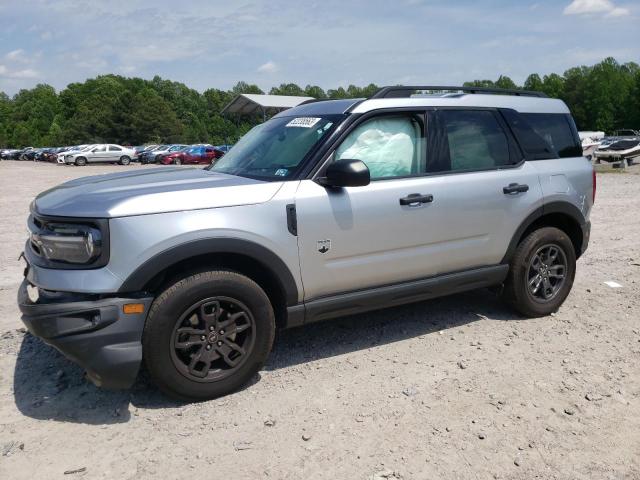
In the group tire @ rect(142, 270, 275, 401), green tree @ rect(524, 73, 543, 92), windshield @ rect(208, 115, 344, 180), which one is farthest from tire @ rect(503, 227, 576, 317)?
green tree @ rect(524, 73, 543, 92)

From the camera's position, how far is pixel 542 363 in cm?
394

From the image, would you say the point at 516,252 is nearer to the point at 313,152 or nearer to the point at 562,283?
the point at 562,283

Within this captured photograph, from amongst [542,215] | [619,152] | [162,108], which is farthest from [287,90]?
[542,215]

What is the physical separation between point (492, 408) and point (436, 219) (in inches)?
56.0

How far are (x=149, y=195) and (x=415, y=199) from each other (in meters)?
1.87

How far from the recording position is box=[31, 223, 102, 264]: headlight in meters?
3.03

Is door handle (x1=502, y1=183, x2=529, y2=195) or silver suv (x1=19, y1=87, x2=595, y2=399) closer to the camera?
silver suv (x1=19, y1=87, x2=595, y2=399)

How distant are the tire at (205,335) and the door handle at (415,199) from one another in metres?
1.23

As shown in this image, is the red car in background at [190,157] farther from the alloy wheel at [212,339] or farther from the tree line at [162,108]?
the alloy wheel at [212,339]

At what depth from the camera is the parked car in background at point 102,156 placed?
141ft

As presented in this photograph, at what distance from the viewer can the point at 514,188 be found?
14.7 ft

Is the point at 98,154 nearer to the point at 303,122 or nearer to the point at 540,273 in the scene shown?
the point at 303,122

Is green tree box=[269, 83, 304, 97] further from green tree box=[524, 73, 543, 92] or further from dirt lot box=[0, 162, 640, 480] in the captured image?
dirt lot box=[0, 162, 640, 480]

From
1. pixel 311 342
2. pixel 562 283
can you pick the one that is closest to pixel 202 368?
pixel 311 342
